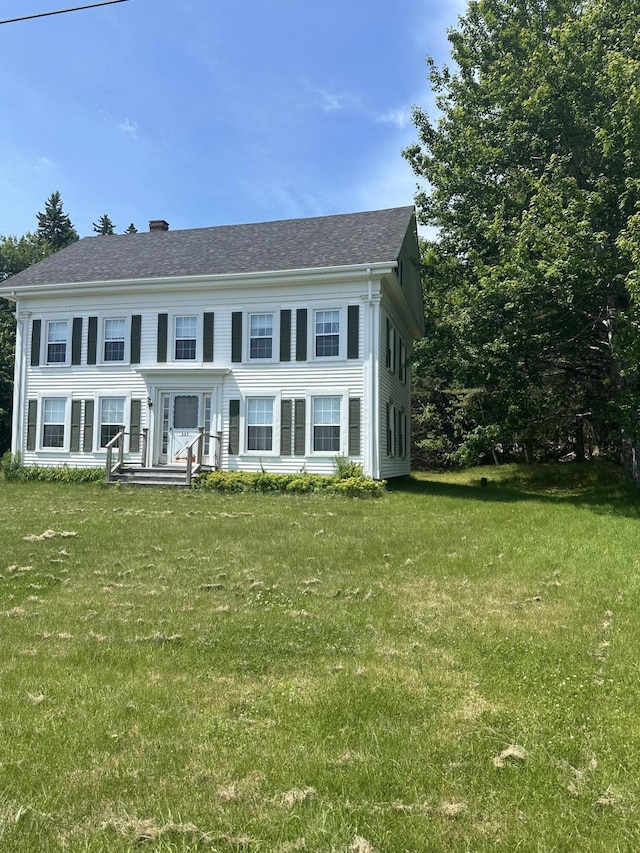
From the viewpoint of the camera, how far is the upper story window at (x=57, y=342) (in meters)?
18.8

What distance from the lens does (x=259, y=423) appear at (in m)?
17.1

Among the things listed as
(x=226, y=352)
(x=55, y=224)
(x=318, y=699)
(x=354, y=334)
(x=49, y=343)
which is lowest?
(x=318, y=699)

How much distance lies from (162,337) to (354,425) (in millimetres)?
6393

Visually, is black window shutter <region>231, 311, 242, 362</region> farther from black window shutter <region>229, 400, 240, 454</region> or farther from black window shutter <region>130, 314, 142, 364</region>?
black window shutter <region>130, 314, 142, 364</region>

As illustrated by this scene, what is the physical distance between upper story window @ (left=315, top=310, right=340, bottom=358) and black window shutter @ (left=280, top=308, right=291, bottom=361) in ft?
2.54

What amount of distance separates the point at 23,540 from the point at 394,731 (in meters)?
6.82

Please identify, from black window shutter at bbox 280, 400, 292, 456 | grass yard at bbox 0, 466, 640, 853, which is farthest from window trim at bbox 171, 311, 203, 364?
grass yard at bbox 0, 466, 640, 853

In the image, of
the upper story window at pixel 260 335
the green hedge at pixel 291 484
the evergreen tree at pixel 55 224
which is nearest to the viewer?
Result: the green hedge at pixel 291 484

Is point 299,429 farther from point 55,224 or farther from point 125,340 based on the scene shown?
point 55,224

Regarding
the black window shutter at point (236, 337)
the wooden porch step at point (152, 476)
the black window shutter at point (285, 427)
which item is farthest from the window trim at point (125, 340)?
the black window shutter at point (285, 427)

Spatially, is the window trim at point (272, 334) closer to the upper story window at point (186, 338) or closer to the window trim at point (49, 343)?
the upper story window at point (186, 338)

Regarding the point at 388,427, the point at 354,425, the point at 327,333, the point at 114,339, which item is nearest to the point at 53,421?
the point at 114,339

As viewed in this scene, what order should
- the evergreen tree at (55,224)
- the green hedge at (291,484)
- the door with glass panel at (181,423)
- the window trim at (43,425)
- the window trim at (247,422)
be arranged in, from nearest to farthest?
the green hedge at (291,484), the window trim at (247,422), the door with glass panel at (181,423), the window trim at (43,425), the evergreen tree at (55,224)

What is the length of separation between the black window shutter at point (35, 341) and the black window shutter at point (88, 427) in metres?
2.27
